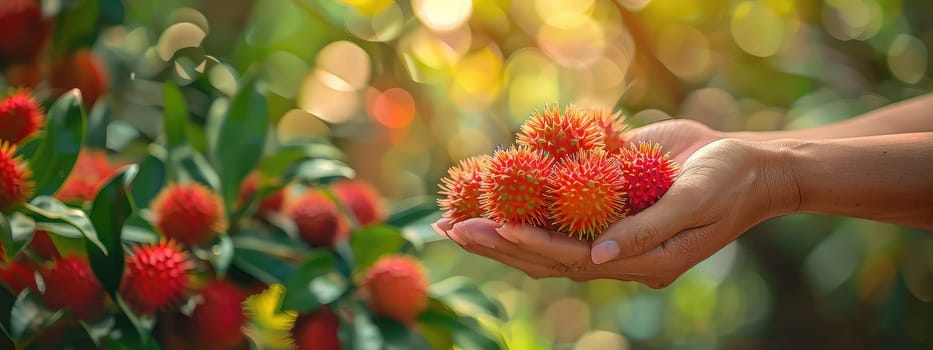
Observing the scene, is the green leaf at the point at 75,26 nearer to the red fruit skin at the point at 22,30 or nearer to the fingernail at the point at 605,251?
the red fruit skin at the point at 22,30

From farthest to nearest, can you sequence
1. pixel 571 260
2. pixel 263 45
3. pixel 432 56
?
pixel 432 56
pixel 263 45
pixel 571 260

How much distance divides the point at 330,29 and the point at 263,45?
0.83 ft

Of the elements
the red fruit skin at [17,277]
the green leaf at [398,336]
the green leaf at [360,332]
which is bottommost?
the green leaf at [398,336]

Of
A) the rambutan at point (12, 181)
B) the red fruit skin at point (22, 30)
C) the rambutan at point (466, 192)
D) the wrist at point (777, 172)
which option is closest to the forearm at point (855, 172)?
the wrist at point (777, 172)

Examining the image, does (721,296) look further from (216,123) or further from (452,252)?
(216,123)

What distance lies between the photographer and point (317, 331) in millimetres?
788

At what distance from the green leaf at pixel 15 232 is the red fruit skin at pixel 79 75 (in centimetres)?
28

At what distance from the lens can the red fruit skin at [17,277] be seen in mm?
705

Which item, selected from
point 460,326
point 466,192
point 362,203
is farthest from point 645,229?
point 362,203

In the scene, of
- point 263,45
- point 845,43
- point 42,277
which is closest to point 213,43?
point 263,45

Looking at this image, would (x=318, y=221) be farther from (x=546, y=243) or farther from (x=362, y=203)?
(x=546, y=243)

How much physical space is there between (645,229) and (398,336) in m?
0.26

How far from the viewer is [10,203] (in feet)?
2.21

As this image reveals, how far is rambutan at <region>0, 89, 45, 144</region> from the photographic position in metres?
0.74
